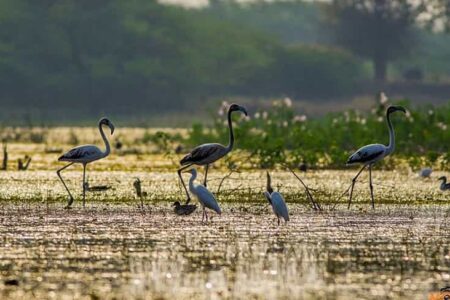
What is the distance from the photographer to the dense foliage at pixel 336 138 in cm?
2483

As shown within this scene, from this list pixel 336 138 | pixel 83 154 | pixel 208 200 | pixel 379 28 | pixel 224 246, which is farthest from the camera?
pixel 379 28

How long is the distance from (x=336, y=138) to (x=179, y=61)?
120 ft

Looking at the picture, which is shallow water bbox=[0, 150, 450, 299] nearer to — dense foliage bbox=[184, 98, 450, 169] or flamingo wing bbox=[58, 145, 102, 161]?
flamingo wing bbox=[58, 145, 102, 161]

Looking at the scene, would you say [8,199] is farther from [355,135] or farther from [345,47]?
[345,47]

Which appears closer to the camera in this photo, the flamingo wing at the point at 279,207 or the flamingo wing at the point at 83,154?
the flamingo wing at the point at 279,207

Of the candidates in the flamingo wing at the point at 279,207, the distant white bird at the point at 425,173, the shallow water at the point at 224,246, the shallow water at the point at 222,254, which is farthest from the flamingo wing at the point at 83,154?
the distant white bird at the point at 425,173

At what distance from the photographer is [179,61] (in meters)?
64.5

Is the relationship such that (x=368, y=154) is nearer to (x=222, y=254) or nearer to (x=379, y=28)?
(x=222, y=254)

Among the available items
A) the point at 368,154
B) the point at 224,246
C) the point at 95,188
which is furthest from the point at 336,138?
the point at 224,246

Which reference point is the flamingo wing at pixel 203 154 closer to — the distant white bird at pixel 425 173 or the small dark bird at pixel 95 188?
the small dark bird at pixel 95 188

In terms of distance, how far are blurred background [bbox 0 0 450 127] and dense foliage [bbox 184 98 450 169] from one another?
2280cm

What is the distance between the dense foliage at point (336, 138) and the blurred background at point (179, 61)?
74.8 ft

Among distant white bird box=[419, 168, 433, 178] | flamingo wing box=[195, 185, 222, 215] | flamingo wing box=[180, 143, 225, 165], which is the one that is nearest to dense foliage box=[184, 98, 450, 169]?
distant white bird box=[419, 168, 433, 178]

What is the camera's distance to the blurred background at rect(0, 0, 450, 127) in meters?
58.4
